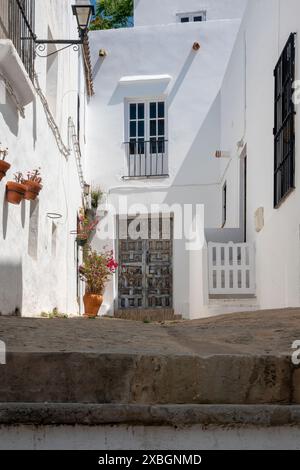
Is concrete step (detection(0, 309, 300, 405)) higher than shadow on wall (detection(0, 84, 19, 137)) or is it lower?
lower

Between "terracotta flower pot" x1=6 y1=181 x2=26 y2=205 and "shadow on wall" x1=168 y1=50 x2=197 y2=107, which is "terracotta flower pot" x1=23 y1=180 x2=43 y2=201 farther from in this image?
"shadow on wall" x1=168 y1=50 x2=197 y2=107

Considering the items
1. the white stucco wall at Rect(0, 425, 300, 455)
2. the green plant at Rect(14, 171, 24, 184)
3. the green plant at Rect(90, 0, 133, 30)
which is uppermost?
the green plant at Rect(90, 0, 133, 30)

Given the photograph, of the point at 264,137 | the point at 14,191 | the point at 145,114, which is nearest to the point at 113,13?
the point at 145,114

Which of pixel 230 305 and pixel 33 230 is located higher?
pixel 33 230

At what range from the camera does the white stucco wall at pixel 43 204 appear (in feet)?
21.8

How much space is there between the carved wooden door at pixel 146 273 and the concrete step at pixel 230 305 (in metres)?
4.37

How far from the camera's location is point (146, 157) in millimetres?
14711

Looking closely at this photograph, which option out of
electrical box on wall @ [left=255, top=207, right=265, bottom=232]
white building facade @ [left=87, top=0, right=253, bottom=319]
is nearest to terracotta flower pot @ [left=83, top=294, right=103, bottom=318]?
white building facade @ [left=87, top=0, right=253, bottom=319]

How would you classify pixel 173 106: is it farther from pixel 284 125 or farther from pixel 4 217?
pixel 4 217

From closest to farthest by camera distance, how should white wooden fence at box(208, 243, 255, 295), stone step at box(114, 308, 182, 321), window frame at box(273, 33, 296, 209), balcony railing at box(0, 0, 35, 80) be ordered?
1. balcony railing at box(0, 0, 35, 80)
2. window frame at box(273, 33, 296, 209)
3. white wooden fence at box(208, 243, 255, 295)
4. stone step at box(114, 308, 182, 321)

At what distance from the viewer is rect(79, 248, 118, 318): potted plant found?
39.8ft

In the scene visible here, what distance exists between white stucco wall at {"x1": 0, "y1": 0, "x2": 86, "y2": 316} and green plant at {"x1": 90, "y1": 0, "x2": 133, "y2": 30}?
9.17 meters

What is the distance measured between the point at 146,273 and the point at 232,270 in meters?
4.53
